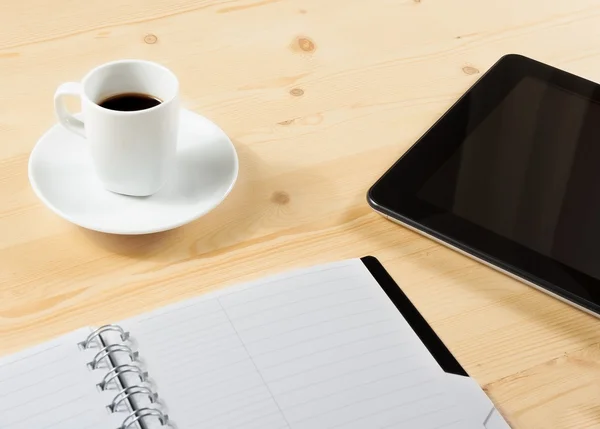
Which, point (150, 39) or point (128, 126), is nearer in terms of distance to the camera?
point (128, 126)

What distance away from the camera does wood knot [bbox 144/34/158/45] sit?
1147mm

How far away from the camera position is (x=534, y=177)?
938mm

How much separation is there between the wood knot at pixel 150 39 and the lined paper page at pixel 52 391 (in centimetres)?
52

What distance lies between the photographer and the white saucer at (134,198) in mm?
854

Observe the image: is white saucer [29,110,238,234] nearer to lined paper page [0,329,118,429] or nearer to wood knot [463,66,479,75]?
lined paper page [0,329,118,429]

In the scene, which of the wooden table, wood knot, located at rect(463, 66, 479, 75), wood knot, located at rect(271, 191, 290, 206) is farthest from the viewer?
wood knot, located at rect(463, 66, 479, 75)

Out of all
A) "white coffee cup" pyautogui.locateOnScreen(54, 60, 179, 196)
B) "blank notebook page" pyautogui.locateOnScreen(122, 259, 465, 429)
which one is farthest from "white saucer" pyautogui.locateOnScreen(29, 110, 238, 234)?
"blank notebook page" pyautogui.locateOnScreen(122, 259, 465, 429)

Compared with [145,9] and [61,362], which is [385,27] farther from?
[61,362]

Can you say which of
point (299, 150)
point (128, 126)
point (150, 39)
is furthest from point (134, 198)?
point (150, 39)

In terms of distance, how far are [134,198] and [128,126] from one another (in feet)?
0.28

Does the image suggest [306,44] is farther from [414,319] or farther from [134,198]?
[414,319]

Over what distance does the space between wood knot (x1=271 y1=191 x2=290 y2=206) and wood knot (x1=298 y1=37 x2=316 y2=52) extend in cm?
29

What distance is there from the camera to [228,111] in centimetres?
104

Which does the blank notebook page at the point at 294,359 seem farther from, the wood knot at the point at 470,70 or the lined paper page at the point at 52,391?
the wood knot at the point at 470,70
